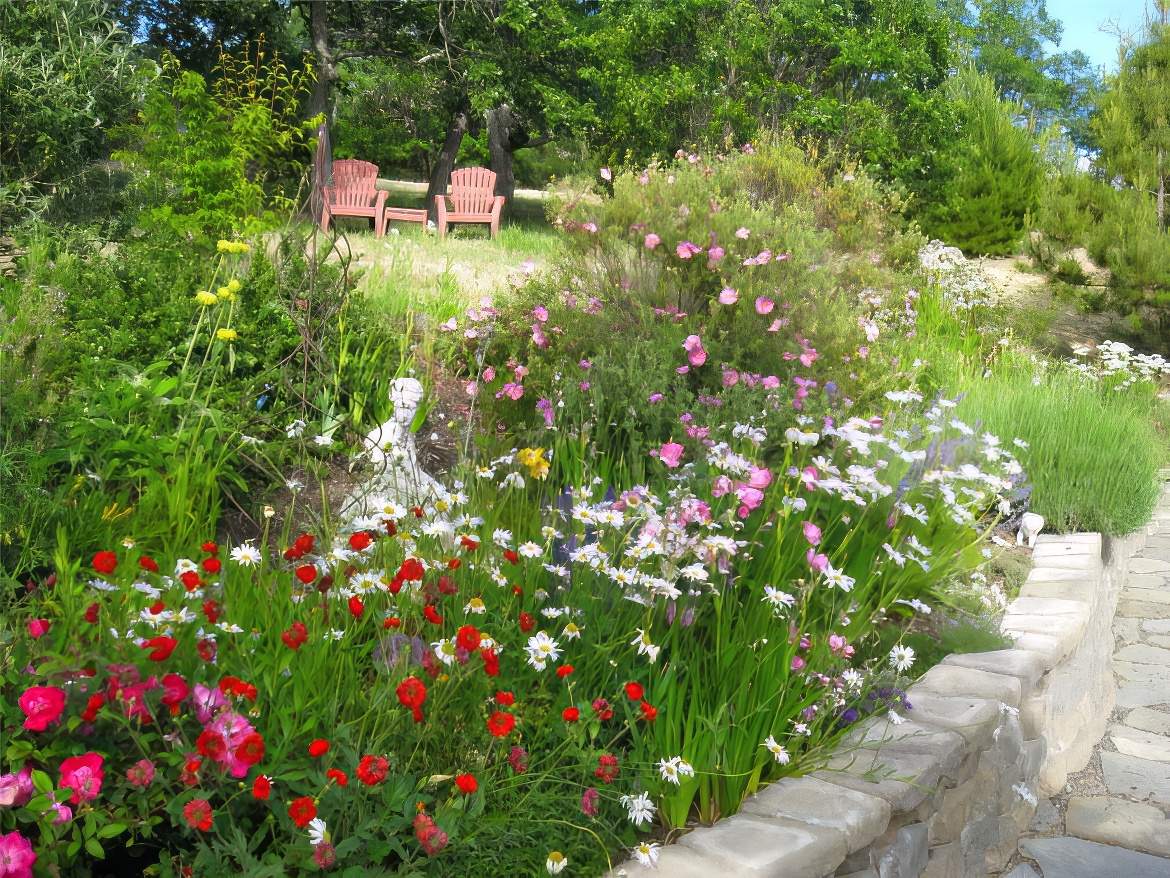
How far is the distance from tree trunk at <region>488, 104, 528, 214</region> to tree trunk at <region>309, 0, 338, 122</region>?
473cm

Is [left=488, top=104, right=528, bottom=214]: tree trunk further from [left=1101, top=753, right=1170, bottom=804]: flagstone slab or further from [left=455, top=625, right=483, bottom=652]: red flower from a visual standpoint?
[left=455, top=625, right=483, bottom=652]: red flower

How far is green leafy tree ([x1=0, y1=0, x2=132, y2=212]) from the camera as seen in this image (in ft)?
19.8

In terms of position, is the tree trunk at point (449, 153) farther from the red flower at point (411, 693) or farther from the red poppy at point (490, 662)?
the red flower at point (411, 693)

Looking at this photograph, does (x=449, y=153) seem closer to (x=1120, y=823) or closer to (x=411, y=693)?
(x=1120, y=823)

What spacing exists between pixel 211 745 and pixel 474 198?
1393 cm

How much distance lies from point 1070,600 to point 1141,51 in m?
10.3

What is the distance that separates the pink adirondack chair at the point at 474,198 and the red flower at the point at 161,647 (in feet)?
43.5

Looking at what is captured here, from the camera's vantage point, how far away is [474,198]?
579 inches

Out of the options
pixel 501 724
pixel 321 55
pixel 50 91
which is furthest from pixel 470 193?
pixel 501 724

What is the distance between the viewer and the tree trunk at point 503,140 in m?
19.0

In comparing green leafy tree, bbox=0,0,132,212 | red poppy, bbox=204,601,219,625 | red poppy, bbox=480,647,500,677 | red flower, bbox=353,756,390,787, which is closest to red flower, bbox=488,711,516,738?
red poppy, bbox=480,647,500,677

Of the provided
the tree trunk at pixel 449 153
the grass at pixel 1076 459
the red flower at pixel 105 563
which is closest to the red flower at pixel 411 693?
the red flower at pixel 105 563

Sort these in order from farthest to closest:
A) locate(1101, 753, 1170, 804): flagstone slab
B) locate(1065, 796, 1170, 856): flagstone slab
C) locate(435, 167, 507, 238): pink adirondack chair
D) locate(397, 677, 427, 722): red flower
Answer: locate(435, 167, 507, 238): pink adirondack chair
locate(1101, 753, 1170, 804): flagstone slab
locate(1065, 796, 1170, 856): flagstone slab
locate(397, 677, 427, 722): red flower

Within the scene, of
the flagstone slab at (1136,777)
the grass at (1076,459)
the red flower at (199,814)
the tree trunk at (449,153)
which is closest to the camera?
the red flower at (199,814)
